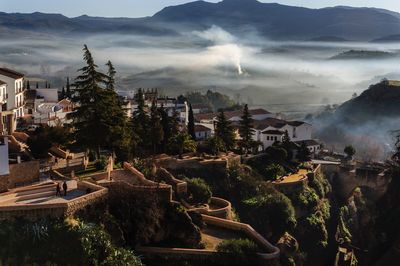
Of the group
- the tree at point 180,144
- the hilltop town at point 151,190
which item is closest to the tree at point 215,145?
the hilltop town at point 151,190

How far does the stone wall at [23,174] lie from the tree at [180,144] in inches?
663

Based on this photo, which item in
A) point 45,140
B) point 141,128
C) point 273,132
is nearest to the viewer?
point 45,140

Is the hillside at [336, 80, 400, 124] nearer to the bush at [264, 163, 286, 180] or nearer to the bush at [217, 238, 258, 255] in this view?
the bush at [264, 163, 286, 180]

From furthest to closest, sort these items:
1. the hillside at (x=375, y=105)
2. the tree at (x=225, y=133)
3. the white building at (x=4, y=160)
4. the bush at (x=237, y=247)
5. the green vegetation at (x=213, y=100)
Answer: the green vegetation at (x=213, y=100), the hillside at (x=375, y=105), the tree at (x=225, y=133), the bush at (x=237, y=247), the white building at (x=4, y=160)

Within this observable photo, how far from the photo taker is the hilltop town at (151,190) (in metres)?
23.6

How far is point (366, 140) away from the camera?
333 ft

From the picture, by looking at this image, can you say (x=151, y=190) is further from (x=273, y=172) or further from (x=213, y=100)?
(x=213, y=100)

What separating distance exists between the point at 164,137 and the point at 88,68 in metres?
14.2

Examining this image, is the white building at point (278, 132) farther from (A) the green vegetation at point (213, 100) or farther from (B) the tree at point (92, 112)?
(A) the green vegetation at point (213, 100)

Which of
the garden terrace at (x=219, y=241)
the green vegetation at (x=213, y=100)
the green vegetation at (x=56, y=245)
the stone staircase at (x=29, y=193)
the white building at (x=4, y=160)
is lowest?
the green vegetation at (x=213, y=100)

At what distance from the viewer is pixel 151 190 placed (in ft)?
91.1

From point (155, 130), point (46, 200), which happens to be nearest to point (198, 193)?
point (155, 130)

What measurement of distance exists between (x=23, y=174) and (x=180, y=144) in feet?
58.7

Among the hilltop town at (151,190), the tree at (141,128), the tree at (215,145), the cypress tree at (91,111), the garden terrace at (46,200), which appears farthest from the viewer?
the tree at (215,145)
